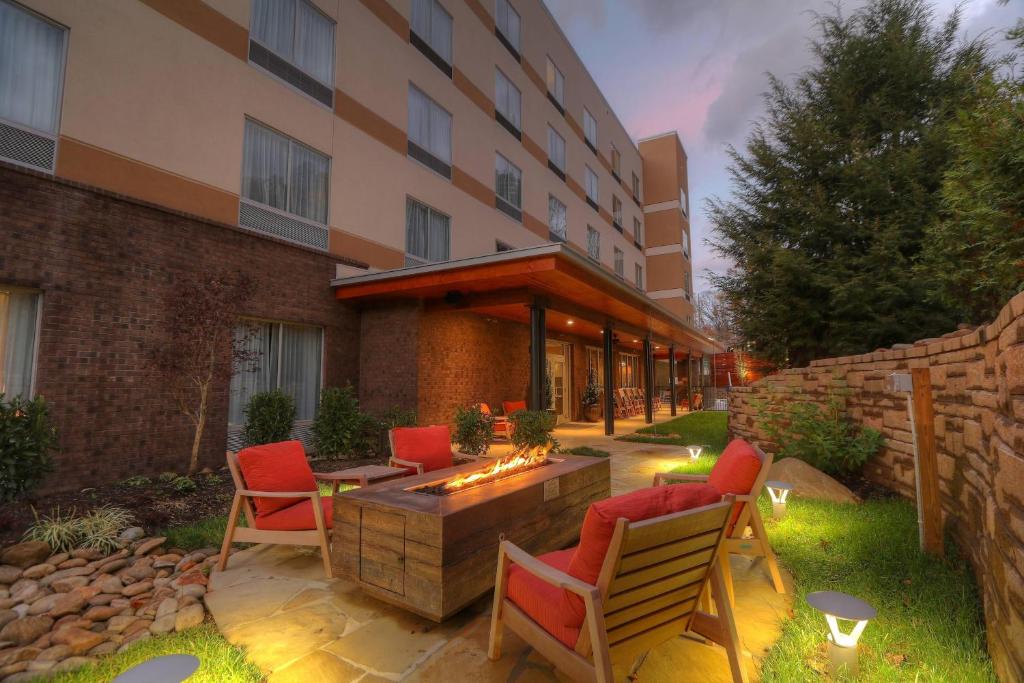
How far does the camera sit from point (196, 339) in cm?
629

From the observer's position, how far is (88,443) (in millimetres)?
5586

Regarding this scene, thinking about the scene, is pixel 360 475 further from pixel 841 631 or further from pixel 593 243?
pixel 593 243

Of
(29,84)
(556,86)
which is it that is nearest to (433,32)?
(556,86)

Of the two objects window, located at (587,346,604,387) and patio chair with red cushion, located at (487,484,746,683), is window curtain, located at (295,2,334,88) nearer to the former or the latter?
patio chair with red cushion, located at (487,484,746,683)

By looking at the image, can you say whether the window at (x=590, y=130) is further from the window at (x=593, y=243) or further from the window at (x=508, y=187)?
the window at (x=508, y=187)

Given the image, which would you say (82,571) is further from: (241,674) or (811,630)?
(811,630)

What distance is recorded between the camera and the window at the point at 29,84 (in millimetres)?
5406

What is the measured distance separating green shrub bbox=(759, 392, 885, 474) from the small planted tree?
307 inches

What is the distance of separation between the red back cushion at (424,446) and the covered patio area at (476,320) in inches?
119

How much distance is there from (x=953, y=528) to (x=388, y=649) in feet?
13.6

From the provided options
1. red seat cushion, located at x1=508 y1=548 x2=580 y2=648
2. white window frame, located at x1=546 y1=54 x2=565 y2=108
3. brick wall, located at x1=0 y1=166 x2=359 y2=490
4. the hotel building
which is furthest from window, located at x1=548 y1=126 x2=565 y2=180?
red seat cushion, located at x1=508 y1=548 x2=580 y2=648

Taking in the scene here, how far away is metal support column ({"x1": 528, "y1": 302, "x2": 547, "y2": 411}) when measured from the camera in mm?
8492

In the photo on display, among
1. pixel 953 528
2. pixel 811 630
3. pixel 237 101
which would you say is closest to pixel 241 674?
pixel 811 630

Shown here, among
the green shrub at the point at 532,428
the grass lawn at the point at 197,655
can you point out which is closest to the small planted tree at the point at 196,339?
the grass lawn at the point at 197,655
